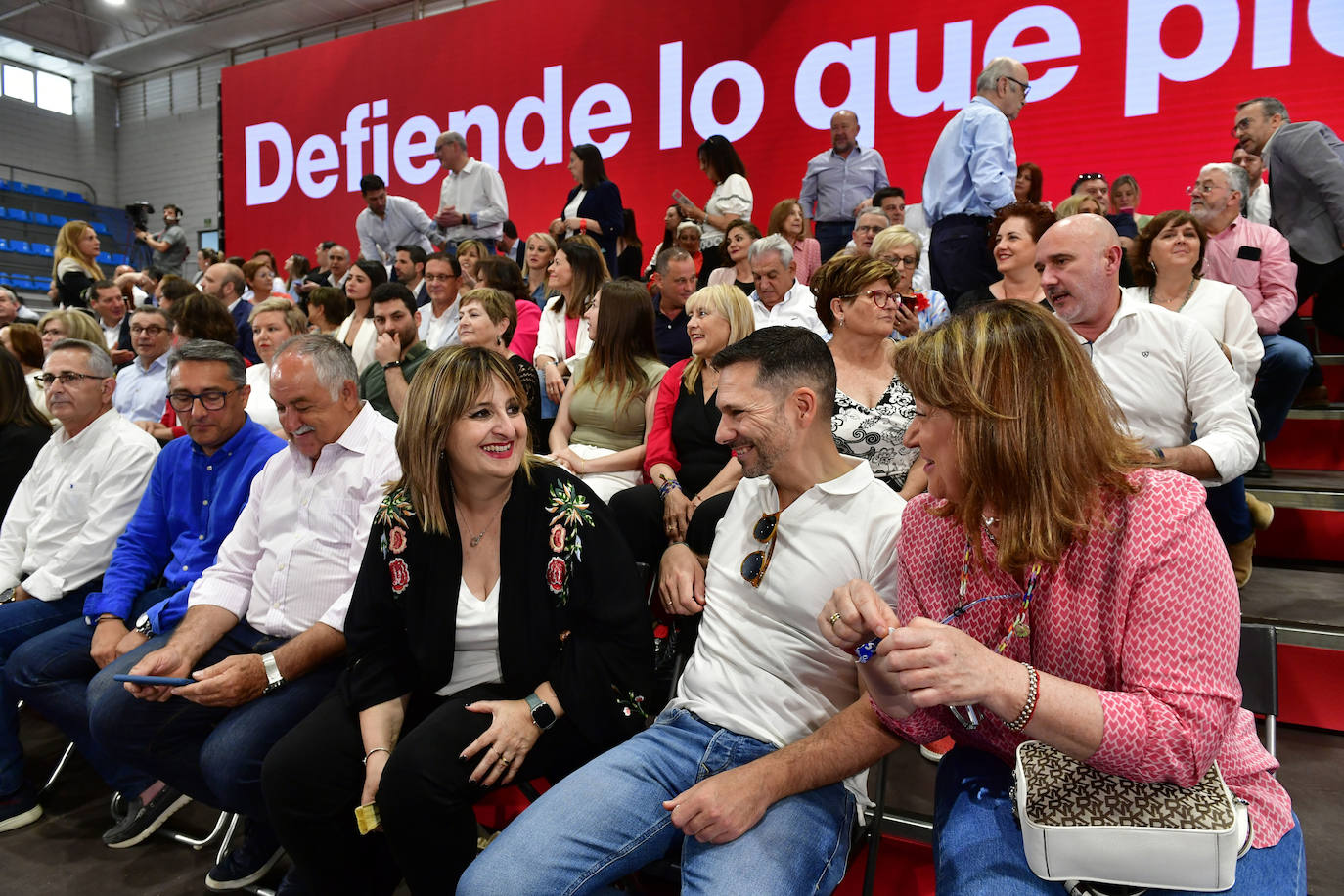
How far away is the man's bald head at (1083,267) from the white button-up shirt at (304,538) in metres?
2.11

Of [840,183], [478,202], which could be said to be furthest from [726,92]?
[478,202]

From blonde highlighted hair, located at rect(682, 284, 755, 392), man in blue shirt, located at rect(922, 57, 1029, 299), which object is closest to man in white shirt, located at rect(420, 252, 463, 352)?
blonde highlighted hair, located at rect(682, 284, 755, 392)

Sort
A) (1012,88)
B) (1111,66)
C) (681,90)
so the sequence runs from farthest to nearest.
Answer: (681,90)
(1111,66)
(1012,88)

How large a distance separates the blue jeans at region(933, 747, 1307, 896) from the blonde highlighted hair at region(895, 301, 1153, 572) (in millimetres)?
414

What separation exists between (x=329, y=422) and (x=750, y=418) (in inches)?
52.5

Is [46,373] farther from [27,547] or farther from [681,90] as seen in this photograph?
[681,90]

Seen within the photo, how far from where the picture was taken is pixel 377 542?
6.54 ft

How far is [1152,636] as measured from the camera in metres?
1.15

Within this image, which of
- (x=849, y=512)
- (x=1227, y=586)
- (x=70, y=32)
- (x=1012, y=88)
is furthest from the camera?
(x=70, y=32)

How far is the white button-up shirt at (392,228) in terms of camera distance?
7746 millimetres

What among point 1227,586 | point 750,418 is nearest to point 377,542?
point 750,418

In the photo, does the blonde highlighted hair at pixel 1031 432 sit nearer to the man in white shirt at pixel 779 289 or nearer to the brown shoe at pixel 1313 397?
the man in white shirt at pixel 779 289

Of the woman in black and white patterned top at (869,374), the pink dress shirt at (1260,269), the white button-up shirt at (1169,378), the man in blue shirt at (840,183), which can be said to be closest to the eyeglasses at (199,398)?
the woman in black and white patterned top at (869,374)

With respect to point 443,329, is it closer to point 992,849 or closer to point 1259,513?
point 1259,513
